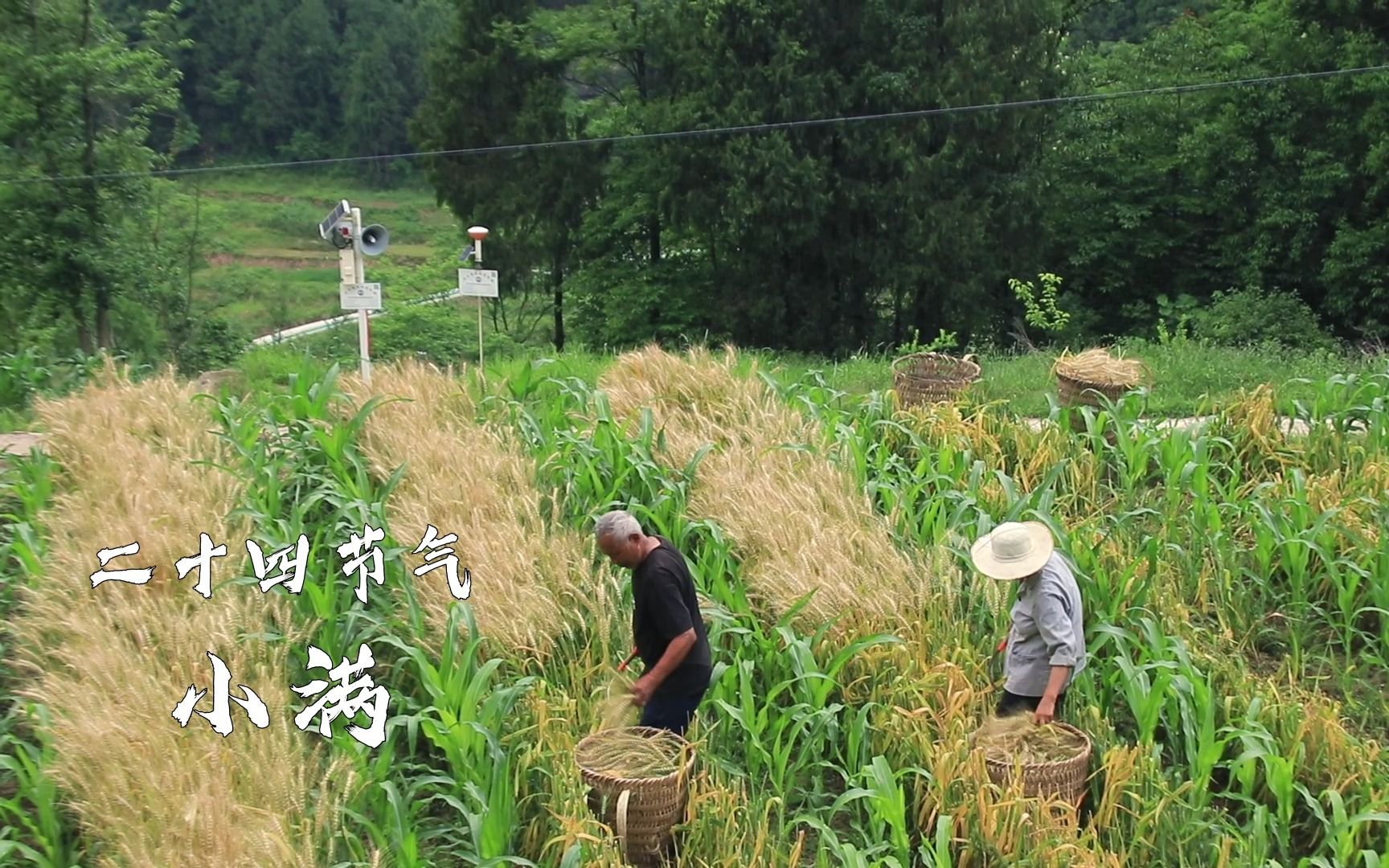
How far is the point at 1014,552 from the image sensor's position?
434cm

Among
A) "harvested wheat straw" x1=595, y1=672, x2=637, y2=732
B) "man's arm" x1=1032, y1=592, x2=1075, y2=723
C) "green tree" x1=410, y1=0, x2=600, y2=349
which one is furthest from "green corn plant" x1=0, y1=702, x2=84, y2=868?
"green tree" x1=410, y1=0, x2=600, y2=349

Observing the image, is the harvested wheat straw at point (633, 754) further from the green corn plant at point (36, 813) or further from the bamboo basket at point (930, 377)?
the bamboo basket at point (930, 377)

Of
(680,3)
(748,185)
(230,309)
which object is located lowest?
(230,309)

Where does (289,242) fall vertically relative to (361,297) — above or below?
below

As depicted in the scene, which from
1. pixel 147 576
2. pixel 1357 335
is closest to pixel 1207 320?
pixel 1357 335

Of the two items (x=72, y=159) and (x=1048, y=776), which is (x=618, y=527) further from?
(x=72, y=159)

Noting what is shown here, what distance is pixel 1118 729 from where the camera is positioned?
480 cm

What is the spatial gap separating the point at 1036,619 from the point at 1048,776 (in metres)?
0.60

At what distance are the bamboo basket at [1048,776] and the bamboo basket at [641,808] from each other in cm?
101

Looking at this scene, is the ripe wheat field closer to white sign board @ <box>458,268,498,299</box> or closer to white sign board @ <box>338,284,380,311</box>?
white sign board @ <box>338,284,380,311</box>

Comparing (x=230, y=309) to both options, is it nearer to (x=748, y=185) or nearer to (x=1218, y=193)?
(x=748, y=185)

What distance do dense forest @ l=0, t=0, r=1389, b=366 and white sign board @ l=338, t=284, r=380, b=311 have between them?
19.3 ft

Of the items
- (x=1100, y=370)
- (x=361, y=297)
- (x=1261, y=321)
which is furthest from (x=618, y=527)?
(x=1261, y=321)

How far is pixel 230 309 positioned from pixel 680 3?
17.6 meters
